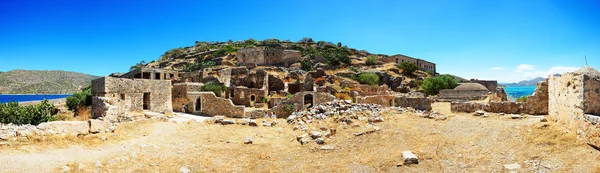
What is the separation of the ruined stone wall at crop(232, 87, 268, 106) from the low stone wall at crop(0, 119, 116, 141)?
18.2 metres

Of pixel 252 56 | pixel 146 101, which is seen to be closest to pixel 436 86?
pixel 146 101

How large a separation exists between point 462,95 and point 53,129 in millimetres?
29768

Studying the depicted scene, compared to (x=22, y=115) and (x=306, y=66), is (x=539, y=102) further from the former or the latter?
Result: (x=306, y=66)

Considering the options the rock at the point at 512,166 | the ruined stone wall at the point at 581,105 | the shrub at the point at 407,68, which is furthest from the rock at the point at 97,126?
the shrub at the point at 407,68

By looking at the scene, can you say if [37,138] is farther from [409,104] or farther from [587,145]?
[409,104]

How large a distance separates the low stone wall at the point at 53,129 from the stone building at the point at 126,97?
3.47m

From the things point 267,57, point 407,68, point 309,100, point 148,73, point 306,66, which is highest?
point 267,57

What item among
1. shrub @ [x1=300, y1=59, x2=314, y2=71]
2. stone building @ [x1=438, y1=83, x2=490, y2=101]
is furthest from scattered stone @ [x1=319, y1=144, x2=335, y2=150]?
shrub @ [x1=300, y1=59, x2=314, y2=71]

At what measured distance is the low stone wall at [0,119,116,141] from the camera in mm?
7332

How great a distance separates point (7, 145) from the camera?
23.2 feet

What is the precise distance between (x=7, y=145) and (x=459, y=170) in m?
10.4

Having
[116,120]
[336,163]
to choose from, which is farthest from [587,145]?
[116,120]

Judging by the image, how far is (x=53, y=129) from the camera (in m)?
8.00

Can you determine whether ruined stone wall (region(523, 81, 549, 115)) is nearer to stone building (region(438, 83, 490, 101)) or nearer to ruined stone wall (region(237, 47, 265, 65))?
stone building (region(438, 83, 490, 101))
